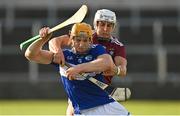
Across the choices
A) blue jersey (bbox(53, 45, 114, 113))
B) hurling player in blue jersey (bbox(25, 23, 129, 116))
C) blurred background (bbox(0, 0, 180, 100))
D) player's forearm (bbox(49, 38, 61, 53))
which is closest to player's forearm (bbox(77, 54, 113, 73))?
hurling player in blue jersey (bbox(25, 23, 129, 116))

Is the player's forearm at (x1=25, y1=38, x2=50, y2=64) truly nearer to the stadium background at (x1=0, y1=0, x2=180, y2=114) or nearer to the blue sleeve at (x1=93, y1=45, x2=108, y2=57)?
the blue sleeve at (x1=93, y1=45, x2=108, y2=57)

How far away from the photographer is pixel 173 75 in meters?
21.1

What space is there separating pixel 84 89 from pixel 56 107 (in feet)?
29.5

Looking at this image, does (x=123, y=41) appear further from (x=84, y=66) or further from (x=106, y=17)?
(x=84, y=66)

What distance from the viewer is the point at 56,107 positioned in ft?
61.4

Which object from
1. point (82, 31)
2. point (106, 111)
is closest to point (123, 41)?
point (106, 111)

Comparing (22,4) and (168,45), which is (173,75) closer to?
(168,45)

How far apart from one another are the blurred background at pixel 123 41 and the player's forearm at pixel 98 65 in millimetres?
10253

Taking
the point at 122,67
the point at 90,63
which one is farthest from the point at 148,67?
the point at 90,63

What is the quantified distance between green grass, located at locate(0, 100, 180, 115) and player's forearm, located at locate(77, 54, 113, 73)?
775 centimetres

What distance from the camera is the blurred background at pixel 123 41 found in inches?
793

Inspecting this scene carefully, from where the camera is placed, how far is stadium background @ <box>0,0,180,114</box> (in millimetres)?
20141

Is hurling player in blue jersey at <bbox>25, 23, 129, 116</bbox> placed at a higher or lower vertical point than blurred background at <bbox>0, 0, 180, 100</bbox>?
higher

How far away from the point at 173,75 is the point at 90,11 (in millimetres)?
3630
